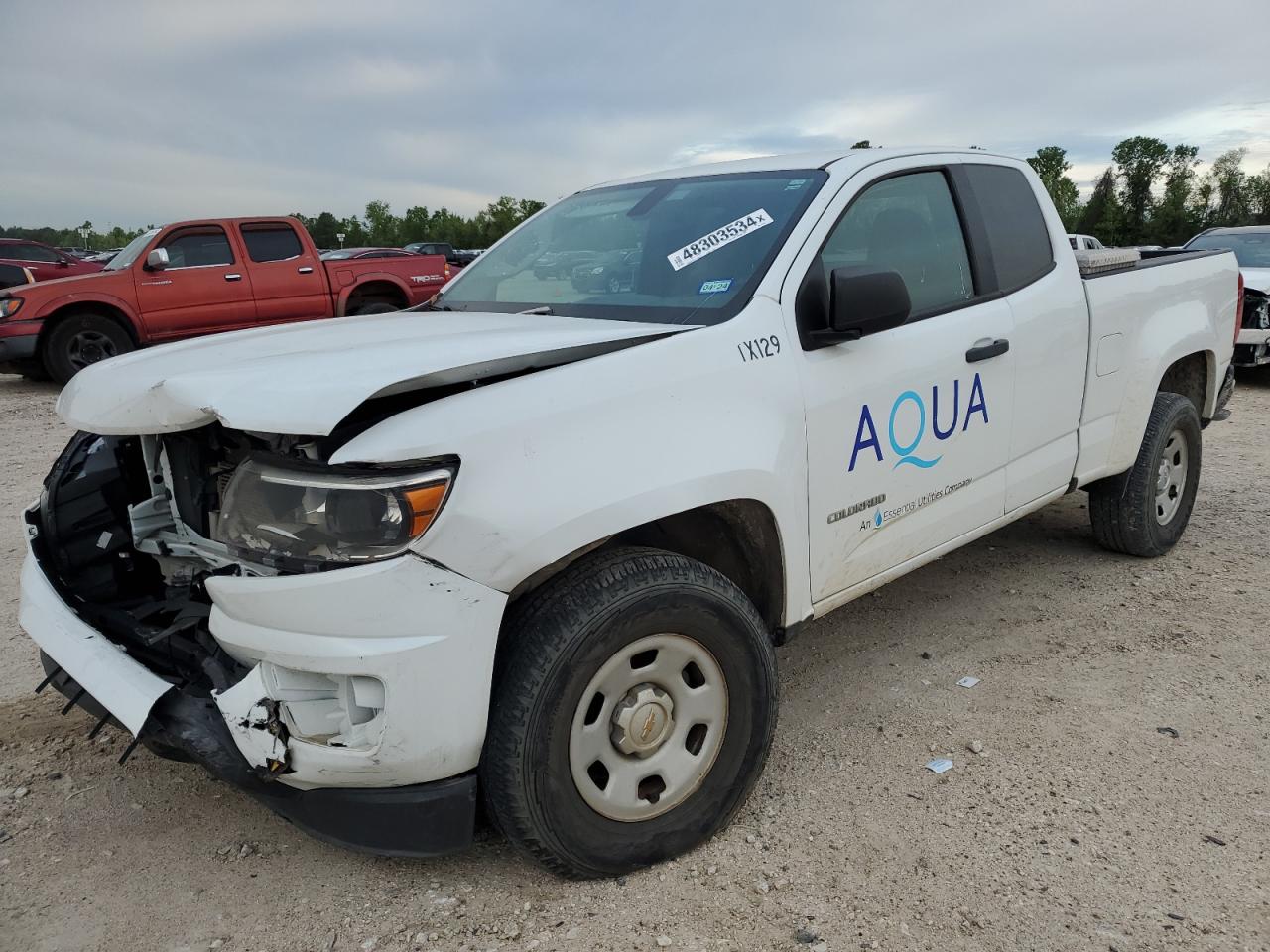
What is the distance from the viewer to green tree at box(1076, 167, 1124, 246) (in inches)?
1987

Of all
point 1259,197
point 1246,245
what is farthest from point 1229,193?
point 1246,245

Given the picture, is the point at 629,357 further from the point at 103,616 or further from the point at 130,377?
the point at 103,616

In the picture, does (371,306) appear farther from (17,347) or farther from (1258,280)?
(1258,280)

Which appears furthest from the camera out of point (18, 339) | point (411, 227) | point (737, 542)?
point (411, 227)

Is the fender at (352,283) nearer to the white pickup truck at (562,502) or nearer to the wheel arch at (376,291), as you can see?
the wheel arch at (376,291)

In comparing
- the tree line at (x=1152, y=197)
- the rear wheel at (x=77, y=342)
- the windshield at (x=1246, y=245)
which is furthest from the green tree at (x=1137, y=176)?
the rear wheel at (x=77, y=342)

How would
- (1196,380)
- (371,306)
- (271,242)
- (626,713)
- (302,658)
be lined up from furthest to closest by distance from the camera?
(371,306) < (271,242) < (1196,380) < (626,713) < (302,658)

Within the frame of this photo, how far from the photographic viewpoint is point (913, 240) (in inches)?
131

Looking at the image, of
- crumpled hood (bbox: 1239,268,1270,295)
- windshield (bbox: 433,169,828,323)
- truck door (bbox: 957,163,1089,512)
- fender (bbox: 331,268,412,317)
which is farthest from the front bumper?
crumpled hood (bbox: 1239,268,1270,295)

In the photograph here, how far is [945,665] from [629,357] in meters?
2.02

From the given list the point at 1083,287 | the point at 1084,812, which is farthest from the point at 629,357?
the point at 1083,287

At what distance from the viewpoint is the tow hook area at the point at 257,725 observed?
2.06m

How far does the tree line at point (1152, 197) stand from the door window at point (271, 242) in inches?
1795

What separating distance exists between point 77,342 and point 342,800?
410 inches
